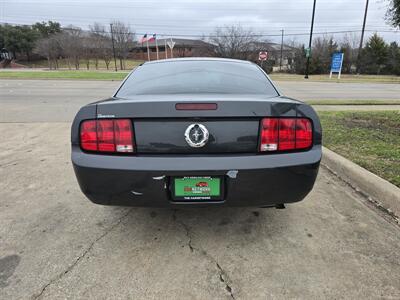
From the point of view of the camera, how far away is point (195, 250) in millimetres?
2379

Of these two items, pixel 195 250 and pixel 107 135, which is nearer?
pixel 107 135

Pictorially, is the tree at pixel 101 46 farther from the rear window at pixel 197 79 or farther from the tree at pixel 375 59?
the rear window at pixel 197 79

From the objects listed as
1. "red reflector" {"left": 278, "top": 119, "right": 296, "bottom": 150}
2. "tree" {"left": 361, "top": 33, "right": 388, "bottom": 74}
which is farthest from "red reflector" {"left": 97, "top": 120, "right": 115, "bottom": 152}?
"tree" {"left": 361, "top": 33, "right": 388, "bottom": 74}

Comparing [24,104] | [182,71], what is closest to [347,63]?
[24,104]

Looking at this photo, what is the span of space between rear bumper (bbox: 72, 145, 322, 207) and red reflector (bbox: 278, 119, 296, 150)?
0.07m

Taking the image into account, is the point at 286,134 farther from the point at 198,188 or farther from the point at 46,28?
the point at 46,28

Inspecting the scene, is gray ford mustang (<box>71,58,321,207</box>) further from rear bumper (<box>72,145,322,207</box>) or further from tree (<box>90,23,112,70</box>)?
tree (<box>90,23,112,70</box>)

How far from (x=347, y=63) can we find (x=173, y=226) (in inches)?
1909

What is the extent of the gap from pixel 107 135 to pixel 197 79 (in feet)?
3.75

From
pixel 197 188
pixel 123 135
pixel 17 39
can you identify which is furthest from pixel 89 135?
pixel 17 39

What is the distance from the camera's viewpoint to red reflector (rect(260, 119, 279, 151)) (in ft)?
6.91

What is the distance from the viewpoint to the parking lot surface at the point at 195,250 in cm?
197

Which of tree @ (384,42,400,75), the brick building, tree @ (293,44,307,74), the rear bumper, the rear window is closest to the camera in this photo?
the rear bumper

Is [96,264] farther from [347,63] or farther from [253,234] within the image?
[347,63]
